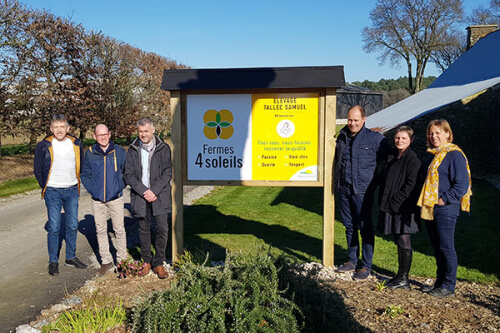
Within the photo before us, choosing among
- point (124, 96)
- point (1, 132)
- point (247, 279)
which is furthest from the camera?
point (124, 96)

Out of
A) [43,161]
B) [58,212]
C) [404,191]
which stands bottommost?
[58,212]

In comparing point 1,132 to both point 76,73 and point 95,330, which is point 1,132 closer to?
point 76,73

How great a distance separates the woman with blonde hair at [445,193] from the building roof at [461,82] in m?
9.45

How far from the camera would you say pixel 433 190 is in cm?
450

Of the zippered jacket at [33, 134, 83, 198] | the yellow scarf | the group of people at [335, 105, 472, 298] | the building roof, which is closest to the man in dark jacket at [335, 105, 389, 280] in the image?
the group of people at [335, 105, 472, 298]

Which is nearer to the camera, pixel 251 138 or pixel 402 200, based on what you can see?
pixel 402 200

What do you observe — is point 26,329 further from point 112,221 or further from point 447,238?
point 447,238

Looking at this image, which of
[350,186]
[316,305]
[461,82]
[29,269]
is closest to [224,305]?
[316,305]

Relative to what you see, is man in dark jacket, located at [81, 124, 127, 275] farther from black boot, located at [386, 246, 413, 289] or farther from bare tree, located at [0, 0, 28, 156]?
bare tree, located at [0, 0, 28, 156]

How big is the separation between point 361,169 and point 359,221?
67cm

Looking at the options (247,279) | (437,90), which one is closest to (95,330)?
(247,279)

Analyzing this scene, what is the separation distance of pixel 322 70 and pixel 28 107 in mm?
14873

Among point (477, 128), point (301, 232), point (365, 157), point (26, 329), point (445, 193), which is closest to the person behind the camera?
point (26, 329)

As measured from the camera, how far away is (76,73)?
2036 cm
